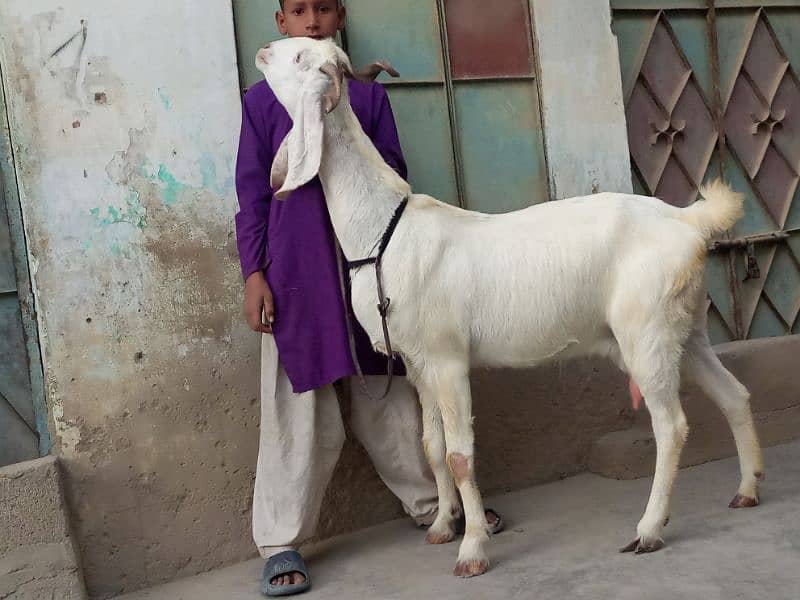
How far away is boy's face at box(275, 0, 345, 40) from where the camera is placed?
326 centimetres

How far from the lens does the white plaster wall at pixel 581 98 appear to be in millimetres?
4121

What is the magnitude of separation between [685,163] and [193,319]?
103 inches

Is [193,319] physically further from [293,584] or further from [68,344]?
[293,584]

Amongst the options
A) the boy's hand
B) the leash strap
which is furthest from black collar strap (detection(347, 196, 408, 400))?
the boy's hand

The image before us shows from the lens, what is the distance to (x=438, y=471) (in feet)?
11.3

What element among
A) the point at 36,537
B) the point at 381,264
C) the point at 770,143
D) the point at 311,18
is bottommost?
the point at 36,537

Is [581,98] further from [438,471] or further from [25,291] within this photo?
[25,291]

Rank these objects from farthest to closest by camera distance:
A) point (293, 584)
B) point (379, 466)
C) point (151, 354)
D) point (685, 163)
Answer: point (685, 163) < point (379, 466) < point (151, 354) < point (293, 584)

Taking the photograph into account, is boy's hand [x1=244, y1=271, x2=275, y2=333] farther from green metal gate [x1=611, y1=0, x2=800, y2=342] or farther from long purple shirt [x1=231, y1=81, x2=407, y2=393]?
green metal gate [x1=611, y1=0, x2=800, y2=342]

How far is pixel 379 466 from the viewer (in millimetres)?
3596

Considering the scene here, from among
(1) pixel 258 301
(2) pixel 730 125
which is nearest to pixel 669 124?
(2) pixel 730 125

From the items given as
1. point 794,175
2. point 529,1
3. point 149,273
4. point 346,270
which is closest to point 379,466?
point 346,270

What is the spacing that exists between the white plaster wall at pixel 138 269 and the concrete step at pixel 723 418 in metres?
1.64

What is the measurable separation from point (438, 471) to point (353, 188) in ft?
3.70
